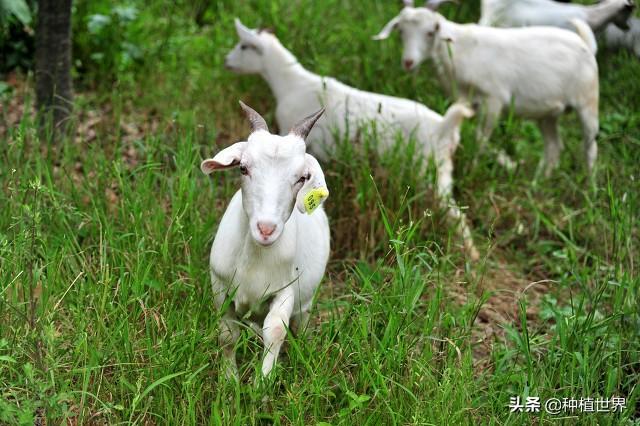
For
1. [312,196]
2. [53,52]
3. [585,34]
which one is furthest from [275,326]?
[585,34]

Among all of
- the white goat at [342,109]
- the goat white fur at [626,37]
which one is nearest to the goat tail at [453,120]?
the white goat at [342,109]

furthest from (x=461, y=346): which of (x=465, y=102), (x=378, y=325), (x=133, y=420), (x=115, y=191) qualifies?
(x=465, y=102)

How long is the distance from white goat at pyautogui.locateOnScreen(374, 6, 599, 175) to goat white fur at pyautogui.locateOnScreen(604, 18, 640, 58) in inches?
47.8

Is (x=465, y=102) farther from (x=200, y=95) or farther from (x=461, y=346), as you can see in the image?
(x=461, y=346)

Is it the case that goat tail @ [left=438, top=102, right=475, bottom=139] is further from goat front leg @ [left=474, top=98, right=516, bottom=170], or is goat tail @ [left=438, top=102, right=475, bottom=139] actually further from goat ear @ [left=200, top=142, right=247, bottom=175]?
→ goat ear @ [left=200, top=142, right=247, bottom=175]

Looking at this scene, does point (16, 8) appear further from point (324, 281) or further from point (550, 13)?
point (550, 13)

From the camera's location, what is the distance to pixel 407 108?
17.1 ft

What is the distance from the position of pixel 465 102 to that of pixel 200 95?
1723 millimetres

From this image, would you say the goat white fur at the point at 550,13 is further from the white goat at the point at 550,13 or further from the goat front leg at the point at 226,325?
the goat front leg at the point at 226,325

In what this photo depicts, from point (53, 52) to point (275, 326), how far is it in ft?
8.87

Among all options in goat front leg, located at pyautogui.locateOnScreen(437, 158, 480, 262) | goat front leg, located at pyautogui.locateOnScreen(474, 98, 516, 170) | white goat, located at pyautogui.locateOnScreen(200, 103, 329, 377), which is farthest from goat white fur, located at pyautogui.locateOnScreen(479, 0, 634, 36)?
white goat, located at pyautogui.locateOnScreen(200, 103, 329, 377)

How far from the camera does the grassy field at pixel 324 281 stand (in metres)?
3.07

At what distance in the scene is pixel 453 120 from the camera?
4.98 m

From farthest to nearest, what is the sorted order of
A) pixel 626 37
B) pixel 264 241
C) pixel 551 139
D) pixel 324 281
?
pixel 626 37 < pixel 551 139 < pixel 324 281 < pixel 264 241
